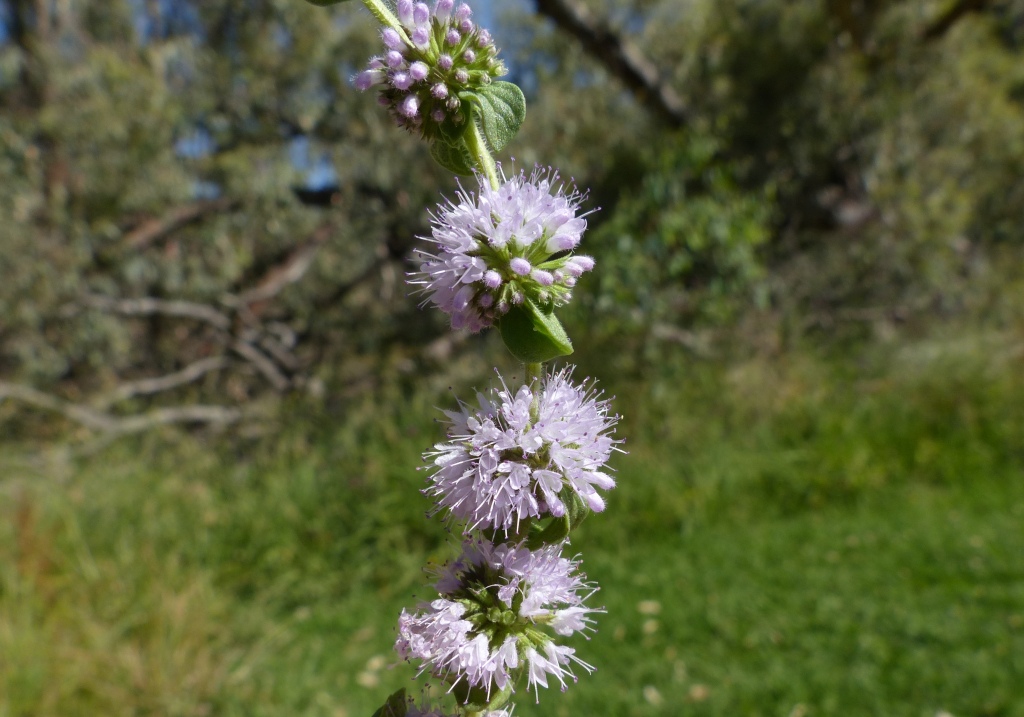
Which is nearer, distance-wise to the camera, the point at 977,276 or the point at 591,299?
the point at 591,299

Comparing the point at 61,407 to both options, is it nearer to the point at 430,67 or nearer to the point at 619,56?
the point at 619,56

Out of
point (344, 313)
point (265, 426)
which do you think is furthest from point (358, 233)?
point (265, 426)

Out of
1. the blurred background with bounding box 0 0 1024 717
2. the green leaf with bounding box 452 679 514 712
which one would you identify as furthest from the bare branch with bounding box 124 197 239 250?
the green leaf with bounding box 452 679 514 712

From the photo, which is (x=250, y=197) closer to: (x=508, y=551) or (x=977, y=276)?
(x=508, y=551)

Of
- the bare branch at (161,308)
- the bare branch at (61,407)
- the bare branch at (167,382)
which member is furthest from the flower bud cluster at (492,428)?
the bare branch at (167,382)

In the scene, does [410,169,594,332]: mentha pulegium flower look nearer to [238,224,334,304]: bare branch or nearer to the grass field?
the grass field

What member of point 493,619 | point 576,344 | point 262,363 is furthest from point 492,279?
point 262,363
